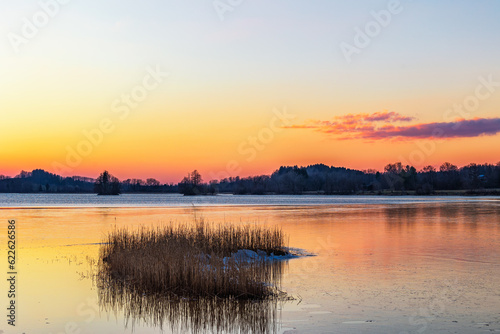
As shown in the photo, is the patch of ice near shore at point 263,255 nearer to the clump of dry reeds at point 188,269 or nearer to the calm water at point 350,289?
the clump of dry reeds at point 188,269

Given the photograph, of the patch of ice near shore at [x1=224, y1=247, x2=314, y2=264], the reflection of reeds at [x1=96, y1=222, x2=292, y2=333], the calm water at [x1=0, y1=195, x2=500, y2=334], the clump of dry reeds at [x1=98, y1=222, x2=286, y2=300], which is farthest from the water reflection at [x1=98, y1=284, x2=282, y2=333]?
the patch of ice near shore at [x1=224, y1=247, x2=314, y2=264]

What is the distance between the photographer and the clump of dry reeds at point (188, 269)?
12.2m

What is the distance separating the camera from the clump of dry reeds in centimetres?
1216

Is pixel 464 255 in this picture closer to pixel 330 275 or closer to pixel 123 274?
pixel 330 275

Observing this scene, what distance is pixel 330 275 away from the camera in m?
15.3

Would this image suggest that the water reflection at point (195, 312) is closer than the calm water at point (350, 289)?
Yes

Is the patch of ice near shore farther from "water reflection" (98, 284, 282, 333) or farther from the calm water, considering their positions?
"water reflection" (98, 284, 282, 333)

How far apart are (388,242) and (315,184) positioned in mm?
173492

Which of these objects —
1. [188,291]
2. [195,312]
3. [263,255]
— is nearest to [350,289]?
[188,291]

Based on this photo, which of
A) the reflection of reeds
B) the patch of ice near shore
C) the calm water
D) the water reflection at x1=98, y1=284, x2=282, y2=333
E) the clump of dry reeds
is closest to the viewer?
the water reflection at x1=98, y1=284, x2=282, y2=333

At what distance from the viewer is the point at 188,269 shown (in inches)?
503

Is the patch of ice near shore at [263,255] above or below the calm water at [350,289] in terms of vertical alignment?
above

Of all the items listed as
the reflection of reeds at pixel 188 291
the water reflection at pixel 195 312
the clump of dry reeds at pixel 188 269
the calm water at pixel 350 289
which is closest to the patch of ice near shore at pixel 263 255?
the clump of dry reeds at pixel 188 269

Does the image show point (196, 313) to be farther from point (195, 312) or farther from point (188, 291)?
point (188, 291)
